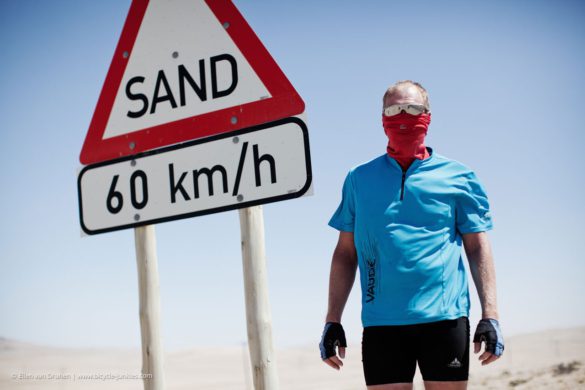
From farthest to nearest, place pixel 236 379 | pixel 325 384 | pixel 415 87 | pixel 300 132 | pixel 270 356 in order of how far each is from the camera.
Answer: pixel 236 379 < pixel 325 384 < pixel 415 87 < pixel 270 356 < pixel 300 132

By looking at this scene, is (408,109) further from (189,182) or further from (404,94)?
(189,182)

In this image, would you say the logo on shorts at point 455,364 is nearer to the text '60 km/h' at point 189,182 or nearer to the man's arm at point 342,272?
the man's arm at point 342,272

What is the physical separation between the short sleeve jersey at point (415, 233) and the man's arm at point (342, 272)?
12 cm

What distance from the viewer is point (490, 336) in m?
3.03

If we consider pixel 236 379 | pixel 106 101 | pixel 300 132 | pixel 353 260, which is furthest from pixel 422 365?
pixel 236 379

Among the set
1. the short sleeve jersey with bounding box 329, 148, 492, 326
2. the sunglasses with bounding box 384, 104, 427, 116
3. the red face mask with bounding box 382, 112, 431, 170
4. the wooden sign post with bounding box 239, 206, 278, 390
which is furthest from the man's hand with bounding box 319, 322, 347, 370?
the sunglasses with bounding box 384, 104, 427, 116

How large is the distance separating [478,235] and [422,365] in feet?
2.14

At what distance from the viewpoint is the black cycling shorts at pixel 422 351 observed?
2998 mm

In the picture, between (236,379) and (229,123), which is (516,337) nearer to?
(236,379)

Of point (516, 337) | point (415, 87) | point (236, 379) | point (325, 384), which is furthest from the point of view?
point (516, 337)

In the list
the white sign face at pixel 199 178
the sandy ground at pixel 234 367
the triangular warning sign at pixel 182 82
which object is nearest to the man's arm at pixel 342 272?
the white sign face at pixel 199 178

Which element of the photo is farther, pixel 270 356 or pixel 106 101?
pixel 106 101

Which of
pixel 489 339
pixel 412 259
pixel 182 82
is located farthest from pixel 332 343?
pixel 182 82

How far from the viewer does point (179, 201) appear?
2918 mm
